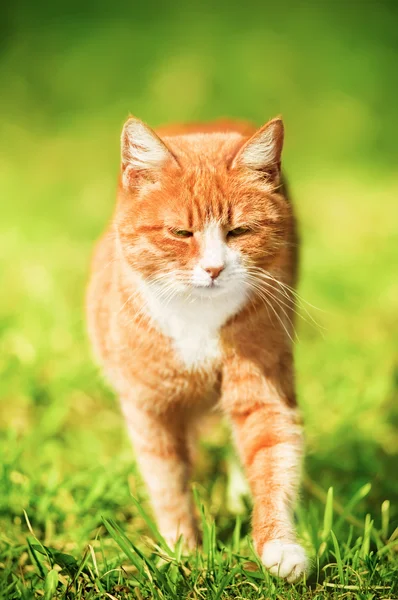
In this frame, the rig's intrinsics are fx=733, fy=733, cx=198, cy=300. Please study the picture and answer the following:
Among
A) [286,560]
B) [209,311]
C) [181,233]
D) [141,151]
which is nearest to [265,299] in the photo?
[209,311]

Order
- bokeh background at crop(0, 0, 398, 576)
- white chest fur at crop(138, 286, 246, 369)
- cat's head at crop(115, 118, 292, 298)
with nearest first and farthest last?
cat's head at crop(115, 118, 292, 298)
white chest fur at crop(138, 286, 246, 369)
bokeh background at crop(0, 0, 398, 576)

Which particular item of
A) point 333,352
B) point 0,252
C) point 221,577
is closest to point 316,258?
point 333,352

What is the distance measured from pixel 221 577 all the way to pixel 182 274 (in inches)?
26.5

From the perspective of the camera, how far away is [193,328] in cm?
177

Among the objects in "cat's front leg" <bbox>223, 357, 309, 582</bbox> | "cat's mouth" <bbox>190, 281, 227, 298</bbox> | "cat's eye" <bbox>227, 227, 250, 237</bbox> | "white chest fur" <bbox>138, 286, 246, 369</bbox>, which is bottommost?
"cat's front leg" <bbox>223, 357, 309, 582</bbox>

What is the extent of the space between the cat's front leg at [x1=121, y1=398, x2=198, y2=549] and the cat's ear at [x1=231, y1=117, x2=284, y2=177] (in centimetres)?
67

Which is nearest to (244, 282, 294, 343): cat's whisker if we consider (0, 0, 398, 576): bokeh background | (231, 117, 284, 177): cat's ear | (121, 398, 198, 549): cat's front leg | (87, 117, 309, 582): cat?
(87, 117, 309, 582): cat

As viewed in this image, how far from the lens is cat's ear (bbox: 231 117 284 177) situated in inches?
66.1

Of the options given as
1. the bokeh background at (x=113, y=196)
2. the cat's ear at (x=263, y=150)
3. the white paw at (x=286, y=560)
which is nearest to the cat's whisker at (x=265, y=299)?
the cat's ear at (x=263, y=150)

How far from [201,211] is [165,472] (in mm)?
707

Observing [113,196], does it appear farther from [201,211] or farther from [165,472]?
[201,211]

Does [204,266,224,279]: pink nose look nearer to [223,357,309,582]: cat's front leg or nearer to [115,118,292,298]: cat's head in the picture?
[115,118,292,298]: cat's head

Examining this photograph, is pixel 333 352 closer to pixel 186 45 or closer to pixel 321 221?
pixel 321 221

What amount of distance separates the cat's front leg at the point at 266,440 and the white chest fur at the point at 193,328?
0.07m
